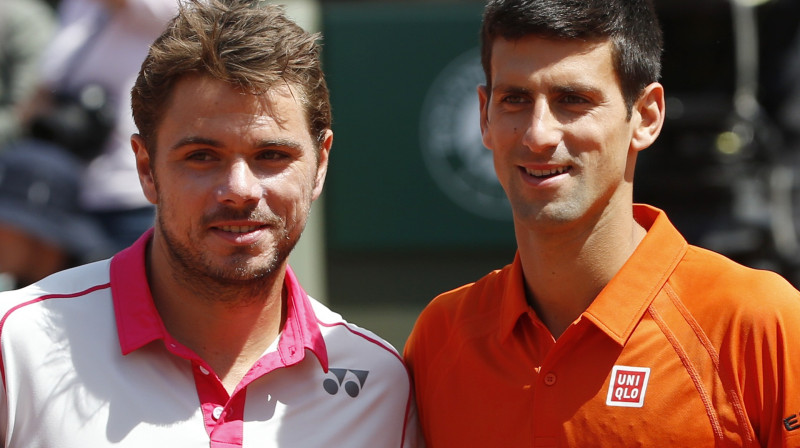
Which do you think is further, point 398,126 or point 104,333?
point 398,126

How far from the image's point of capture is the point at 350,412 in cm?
287

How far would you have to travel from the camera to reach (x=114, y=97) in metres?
4.86

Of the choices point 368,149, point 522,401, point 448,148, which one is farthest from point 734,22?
point 522,401

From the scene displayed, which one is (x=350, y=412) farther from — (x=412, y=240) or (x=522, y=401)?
(x=412, y=240)

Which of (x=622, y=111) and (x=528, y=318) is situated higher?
(x=622, y=111)

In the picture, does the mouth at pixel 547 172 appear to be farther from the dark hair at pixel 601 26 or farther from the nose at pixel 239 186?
the nose at pixel 239 186

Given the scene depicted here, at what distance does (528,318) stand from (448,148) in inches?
126

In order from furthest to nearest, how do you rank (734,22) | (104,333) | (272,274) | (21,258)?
1. (734,22)
2. (21,258)
3. (272,274)
4. (104,333)

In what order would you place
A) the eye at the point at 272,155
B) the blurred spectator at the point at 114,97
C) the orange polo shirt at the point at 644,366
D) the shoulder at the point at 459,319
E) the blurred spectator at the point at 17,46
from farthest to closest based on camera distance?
1. the blurred spectator at the point at 17,46
2. the blurred spectator at the point at 114,97
3. the shoulder at the point at 459,319
4. the eye at the point at 272,155
5. the orange polo shirt at the point at 644,366

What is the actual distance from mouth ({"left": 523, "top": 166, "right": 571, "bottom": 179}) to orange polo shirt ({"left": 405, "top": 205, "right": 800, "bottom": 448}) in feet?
0.92

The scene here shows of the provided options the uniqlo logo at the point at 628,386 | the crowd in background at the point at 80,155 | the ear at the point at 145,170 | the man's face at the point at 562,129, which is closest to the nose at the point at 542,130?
the man's face at the point at 562,129

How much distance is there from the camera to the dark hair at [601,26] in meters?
2.78

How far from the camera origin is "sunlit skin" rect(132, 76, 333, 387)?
276cm

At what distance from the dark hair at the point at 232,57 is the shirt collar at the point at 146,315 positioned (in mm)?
311
